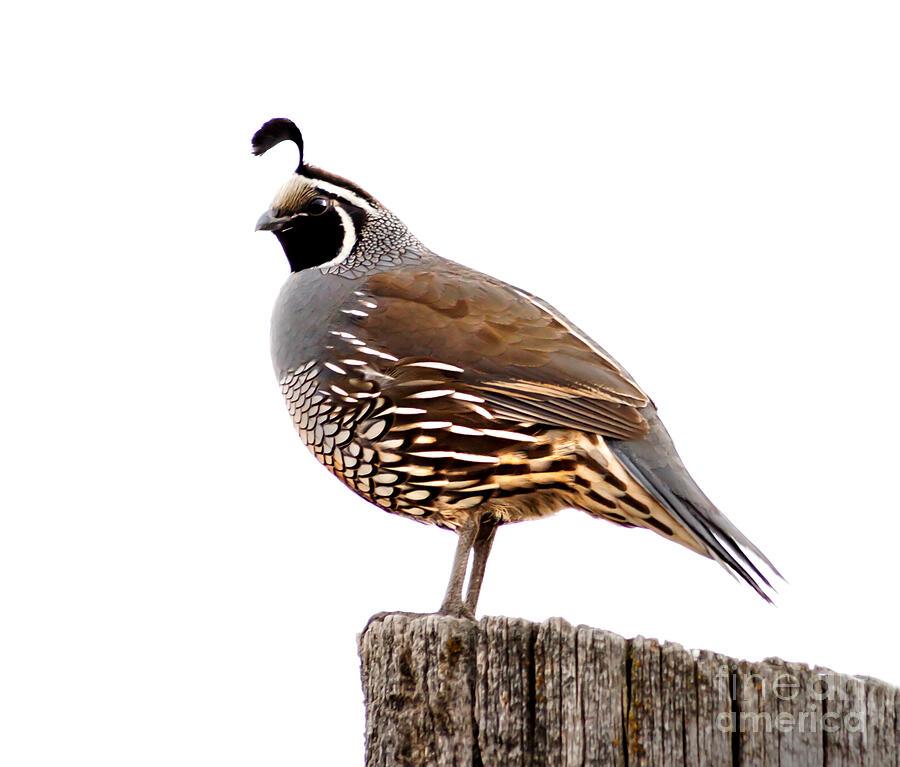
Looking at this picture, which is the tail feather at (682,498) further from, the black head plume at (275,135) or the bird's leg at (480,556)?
the black head plume at (275,135)

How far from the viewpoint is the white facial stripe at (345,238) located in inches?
208

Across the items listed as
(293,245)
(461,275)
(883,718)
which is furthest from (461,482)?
(883,718)

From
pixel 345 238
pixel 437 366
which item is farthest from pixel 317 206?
pixel 437 366

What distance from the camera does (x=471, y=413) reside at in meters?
4.37

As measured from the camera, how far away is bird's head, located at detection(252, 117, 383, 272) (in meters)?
5.41

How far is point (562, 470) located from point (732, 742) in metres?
1.66

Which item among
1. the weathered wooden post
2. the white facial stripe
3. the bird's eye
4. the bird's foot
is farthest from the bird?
the weathered wooden post

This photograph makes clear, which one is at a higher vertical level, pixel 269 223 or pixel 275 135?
pixel 275 135

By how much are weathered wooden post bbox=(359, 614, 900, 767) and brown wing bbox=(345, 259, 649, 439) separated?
1129 mm

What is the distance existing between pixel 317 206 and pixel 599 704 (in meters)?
3.17

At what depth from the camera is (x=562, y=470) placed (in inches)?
171

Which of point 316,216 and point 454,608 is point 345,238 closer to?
point 316,216

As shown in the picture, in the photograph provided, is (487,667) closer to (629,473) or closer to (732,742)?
(732,742)

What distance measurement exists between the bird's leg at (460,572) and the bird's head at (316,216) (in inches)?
59.2
